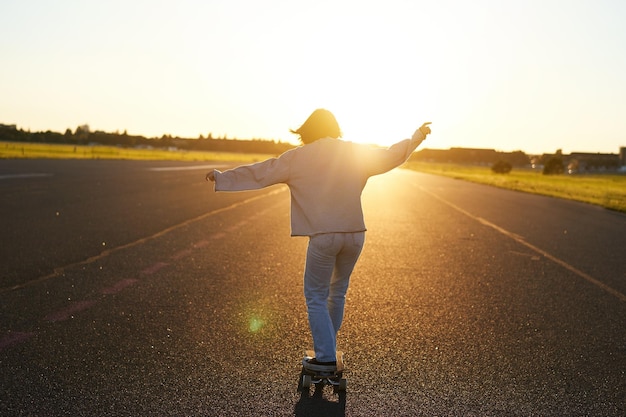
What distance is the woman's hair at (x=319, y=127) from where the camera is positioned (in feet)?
14.0

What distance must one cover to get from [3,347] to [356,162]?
3004 mm

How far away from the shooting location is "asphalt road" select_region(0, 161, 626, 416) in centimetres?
418

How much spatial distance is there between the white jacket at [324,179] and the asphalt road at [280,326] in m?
1.10

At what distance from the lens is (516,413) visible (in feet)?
13.3

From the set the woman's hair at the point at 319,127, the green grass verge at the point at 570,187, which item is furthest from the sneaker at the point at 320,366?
the green grass verge at the point at 570,187

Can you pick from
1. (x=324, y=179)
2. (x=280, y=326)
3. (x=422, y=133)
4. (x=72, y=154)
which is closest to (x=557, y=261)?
(x=280, y=326)

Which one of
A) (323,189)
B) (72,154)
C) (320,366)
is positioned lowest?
(72,154)

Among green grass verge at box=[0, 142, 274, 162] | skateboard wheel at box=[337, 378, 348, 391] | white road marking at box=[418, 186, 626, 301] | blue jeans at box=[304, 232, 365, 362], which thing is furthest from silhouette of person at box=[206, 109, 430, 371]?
green grass verge at box=[0, 142, 274, 162]

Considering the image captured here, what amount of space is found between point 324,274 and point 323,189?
54 cm

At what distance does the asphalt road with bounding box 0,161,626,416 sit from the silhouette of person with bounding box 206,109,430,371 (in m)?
0.62

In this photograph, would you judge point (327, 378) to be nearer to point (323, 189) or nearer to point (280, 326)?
point (323, 189)

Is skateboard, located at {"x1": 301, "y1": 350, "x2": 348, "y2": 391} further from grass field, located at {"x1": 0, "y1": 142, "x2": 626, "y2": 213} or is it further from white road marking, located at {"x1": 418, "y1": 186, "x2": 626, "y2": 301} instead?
grass field, located at {"x1": 0, "y1": 142, "x2": 626, "y2": 213}

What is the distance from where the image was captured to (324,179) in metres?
4.23

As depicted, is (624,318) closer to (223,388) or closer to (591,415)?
(591,415)
